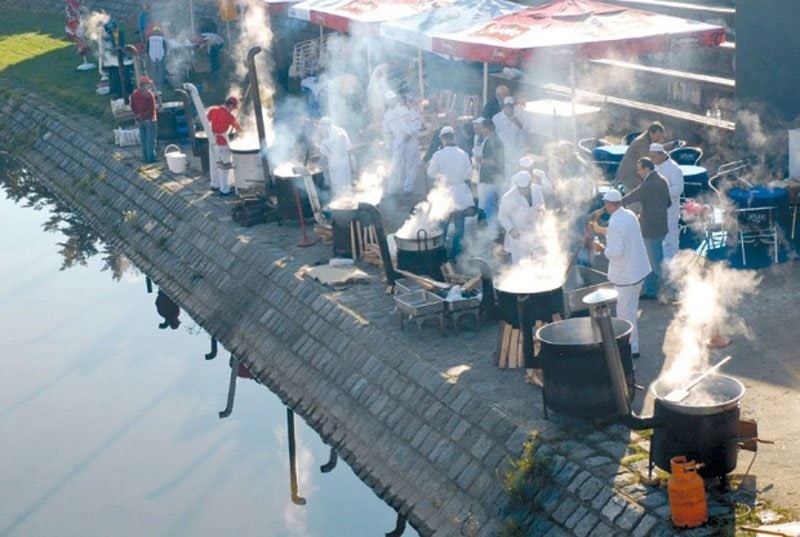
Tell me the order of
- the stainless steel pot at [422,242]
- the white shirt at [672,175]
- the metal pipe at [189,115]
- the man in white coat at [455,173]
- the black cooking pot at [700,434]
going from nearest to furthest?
the black cooking pot at [700,434] < the white shirt at [672,175] < the stainless steel pot at [422,242] < the man in white coat at [455,173] < the metal pipe at [189,115]

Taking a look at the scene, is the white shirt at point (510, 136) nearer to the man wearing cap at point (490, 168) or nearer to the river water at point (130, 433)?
the man wearing cap at point (490, 168)

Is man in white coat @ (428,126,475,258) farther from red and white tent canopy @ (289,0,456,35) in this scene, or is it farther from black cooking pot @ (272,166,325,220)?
red and white tent canopy @ (289,0,456,35)

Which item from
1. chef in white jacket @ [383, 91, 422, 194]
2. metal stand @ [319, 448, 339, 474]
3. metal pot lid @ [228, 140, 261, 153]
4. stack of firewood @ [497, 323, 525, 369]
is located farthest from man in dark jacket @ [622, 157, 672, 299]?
metal pot lid @ [228, 140, 261, 153]

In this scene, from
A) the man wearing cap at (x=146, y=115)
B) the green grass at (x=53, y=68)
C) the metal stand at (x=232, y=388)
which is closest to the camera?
the metal stand at (x=232, y=388)

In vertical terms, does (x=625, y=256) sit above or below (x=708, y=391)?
above

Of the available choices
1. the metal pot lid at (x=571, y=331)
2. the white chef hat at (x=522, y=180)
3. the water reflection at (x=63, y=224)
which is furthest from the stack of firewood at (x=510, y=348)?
the water reflection at (x=63, y=224)

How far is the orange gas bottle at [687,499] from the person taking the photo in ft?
32.6

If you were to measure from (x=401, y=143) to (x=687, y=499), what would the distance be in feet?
39.1

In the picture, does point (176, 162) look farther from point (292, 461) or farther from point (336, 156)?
point (292, 461)

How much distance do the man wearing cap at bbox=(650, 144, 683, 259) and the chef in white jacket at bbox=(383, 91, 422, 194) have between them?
6035 millimetres

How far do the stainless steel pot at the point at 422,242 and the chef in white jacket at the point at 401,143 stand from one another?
4892 mm

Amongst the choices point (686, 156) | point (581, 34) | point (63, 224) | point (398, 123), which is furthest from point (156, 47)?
point (686, 156)

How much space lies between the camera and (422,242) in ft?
53.5

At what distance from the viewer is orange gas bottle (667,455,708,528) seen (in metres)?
9.93
